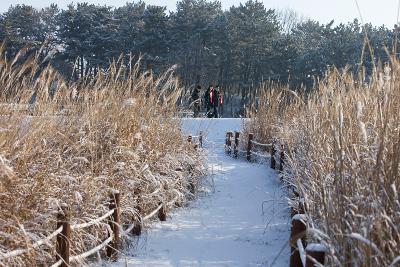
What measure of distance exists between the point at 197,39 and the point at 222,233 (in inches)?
1130

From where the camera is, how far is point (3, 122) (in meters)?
3.75

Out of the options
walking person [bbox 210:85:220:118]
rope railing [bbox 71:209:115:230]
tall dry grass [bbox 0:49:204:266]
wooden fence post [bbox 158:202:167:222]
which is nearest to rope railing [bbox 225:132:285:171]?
tall dry grass [bbox 0:49:204:266]

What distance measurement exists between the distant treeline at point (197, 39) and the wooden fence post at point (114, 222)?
25.7m

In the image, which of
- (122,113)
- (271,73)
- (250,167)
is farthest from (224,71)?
(122,113)

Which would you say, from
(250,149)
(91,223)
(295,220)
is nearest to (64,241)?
(91,223)

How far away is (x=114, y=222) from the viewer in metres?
4.39

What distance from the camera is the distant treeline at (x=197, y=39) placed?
30.5 meters

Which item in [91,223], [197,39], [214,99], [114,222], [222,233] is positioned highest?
[197,39]

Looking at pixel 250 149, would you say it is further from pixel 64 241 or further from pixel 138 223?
pixel 64 241

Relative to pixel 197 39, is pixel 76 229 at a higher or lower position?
lower

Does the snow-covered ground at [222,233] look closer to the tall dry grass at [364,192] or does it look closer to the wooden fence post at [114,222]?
the wooden fence post at [114,222]

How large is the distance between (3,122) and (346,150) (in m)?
2.37

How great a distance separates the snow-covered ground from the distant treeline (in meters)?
22.8

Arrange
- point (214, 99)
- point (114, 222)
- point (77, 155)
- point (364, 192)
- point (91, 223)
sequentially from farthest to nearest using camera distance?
point (214, 99)
point (77, 155)
point (114, 222)
point (91, 223)
point (364, 192)
